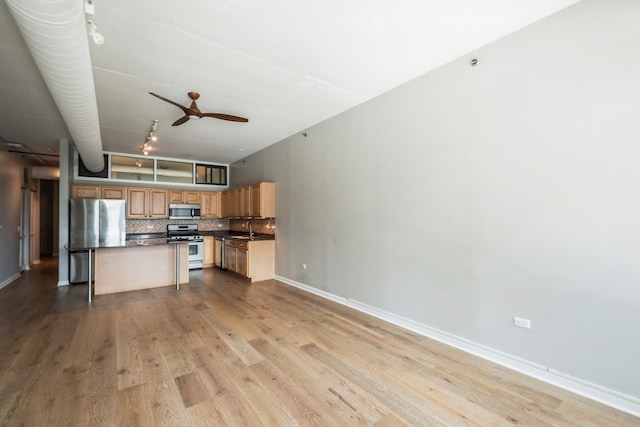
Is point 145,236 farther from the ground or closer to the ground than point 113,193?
closer to the ground

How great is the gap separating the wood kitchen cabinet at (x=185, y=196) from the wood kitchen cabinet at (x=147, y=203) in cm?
16

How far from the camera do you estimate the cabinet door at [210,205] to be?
7.71 metres

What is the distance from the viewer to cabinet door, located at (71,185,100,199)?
6.09 m

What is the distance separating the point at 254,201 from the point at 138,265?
2.51 meters

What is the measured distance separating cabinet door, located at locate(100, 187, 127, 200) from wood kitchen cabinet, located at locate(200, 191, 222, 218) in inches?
70.5

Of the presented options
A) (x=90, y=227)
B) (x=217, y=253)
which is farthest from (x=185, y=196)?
(x=90, y=227)

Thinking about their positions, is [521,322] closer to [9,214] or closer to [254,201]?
[254,201]

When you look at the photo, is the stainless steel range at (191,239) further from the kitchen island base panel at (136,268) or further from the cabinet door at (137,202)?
the kitchen island base panel at (136,268)

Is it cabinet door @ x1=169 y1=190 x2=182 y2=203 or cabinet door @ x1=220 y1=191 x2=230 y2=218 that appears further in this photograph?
cabinet door @ x1=220 y1=191 x2=230 y2=218

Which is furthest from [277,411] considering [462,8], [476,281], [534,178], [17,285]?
[17,285]

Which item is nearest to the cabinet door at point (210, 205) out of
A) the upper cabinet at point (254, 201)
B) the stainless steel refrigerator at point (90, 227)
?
the upper cabinet at point (254, 201)

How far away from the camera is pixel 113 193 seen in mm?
6523

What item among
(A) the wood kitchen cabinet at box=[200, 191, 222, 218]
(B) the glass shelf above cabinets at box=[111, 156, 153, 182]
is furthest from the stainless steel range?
(B) the glass shelf above cabinets at box=[111, 156, 153, 182]

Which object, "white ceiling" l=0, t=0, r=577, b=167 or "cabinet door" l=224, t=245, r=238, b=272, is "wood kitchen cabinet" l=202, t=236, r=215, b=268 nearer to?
"cabinet door" l=224, t=245, r=238, b=272
